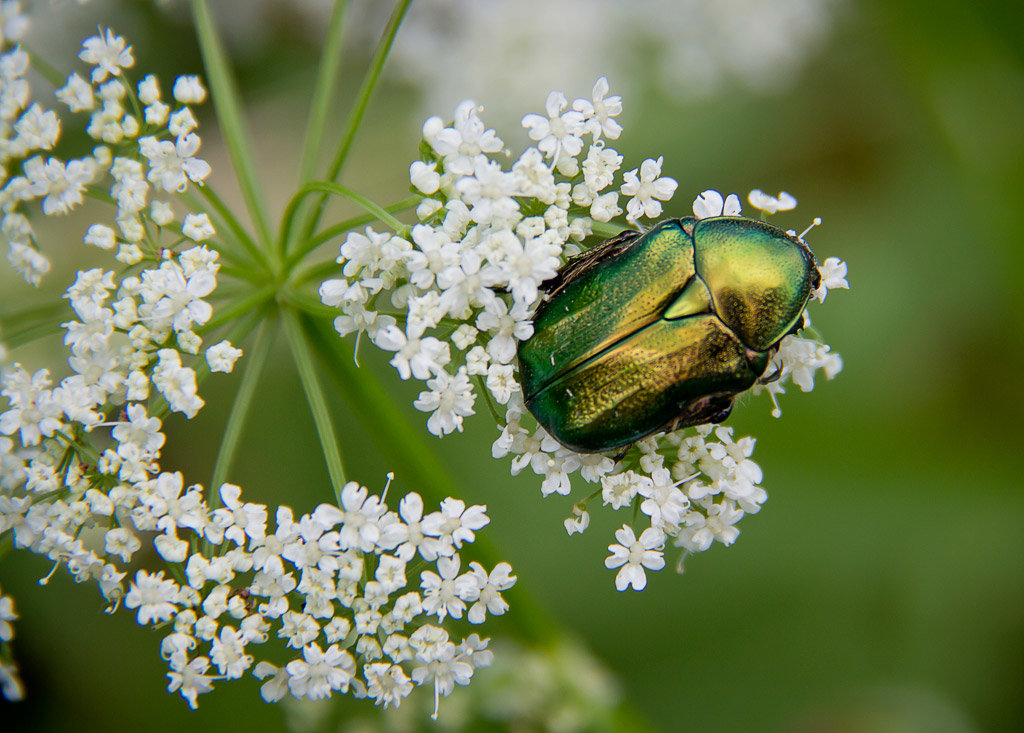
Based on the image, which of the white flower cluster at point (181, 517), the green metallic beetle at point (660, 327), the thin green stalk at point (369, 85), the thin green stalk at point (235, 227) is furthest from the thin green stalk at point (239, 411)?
the green metallic beetle at point (660, 327)

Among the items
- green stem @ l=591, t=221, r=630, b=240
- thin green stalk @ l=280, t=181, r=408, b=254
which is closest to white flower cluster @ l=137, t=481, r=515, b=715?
thin green stalk @ l=280, t=181, r=408, b=254

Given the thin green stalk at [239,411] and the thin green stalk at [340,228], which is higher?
the thin green stalk at [340,228]

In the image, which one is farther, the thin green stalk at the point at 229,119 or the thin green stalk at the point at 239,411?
the thin green stalk at the point at 229,119

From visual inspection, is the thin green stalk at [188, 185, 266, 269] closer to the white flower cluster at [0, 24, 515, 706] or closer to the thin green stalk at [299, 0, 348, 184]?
the white flower cluster at [0, 24, 515, 706]

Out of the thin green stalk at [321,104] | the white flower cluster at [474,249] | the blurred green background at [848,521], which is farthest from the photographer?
the blurred green background at [848,521]

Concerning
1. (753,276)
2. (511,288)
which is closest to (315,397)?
(511,288)

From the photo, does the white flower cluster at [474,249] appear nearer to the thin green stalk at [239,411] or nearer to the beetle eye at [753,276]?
the beetle eye at [753,276]
